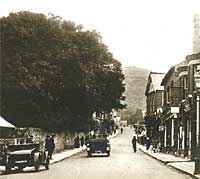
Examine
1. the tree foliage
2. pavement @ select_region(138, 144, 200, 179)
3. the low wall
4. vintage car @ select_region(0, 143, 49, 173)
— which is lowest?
pavement @ select_region(138, 144, 200, 179)

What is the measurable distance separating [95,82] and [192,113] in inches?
228

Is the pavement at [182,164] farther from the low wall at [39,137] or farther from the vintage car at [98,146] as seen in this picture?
the low wall at [39,137]

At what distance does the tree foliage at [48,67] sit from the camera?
78.8 feet

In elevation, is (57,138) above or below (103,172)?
above

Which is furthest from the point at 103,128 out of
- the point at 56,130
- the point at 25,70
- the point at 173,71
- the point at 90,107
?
the point at 25,70

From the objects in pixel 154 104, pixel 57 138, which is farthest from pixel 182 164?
pixel 154 104

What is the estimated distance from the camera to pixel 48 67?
27031 mm

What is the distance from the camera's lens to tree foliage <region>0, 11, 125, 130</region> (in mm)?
24031

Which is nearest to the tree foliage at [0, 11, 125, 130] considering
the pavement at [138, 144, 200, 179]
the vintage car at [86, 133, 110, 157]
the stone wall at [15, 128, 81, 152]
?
the stone wall at [15, 128, 81, 152]

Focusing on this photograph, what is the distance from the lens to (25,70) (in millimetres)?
27797

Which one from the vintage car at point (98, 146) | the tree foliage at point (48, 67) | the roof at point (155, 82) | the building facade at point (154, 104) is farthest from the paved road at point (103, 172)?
the roof at point (155, 82)

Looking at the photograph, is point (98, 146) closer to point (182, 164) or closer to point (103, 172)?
point (182, 164)

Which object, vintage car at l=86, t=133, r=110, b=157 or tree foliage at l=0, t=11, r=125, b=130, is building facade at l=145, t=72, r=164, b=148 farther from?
tree foliage at l=0, t=11, r=125, b=130

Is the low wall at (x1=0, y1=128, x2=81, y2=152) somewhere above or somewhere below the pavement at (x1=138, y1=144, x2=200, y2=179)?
above
